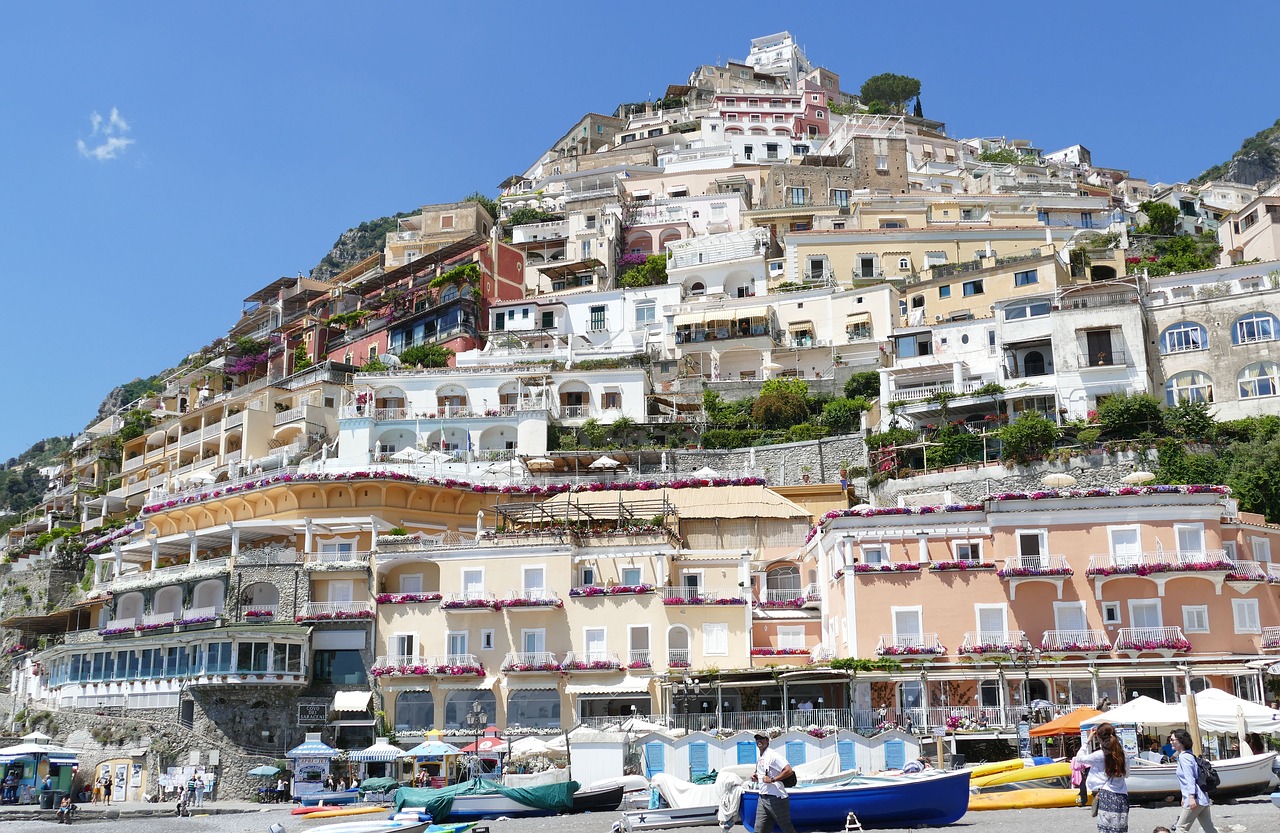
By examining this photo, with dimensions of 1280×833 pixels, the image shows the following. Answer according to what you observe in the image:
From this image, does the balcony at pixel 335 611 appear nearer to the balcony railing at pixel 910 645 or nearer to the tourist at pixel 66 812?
the tourist at pixel 66 812

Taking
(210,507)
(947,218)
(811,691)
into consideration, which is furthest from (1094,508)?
(947,218)

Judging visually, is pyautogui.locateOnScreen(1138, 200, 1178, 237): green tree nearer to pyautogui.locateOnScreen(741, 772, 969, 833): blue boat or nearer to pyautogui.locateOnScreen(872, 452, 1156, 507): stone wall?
pyautogui.locateOnScreen(872, 452, 1156, 507): stone wall

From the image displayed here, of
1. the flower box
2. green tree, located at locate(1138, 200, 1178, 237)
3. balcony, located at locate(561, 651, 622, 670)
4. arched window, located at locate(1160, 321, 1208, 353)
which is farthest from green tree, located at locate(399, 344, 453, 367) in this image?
green tree, located at locate(1138, 200, 1178, 237)

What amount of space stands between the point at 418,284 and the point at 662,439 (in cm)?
2918

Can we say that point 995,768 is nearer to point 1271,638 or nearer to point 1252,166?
point 1271,638

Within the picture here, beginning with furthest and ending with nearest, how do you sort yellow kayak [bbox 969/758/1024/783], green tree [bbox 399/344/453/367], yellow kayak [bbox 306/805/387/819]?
green tree [bbox 399/344/453/367]
yellow kayak [bbox 306/805/387/819]
yellow kayak [bbox 969/758/1024/783]

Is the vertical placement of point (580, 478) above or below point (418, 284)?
below

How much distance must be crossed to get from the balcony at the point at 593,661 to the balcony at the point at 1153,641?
1700 centimetres

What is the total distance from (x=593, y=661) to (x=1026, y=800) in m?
19.0

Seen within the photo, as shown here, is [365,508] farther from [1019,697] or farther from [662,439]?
[1019,697]

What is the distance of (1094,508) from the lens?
4050cm

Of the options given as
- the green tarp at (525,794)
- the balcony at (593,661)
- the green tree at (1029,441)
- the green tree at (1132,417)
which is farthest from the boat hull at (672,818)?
the green tree at (1132,417)

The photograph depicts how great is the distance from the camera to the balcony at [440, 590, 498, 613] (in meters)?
45.8

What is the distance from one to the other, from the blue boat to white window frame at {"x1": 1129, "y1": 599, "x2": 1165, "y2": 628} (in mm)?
17109
